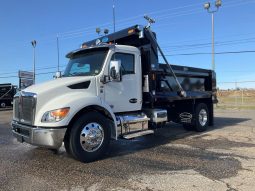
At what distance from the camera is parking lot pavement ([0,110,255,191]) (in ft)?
17.4

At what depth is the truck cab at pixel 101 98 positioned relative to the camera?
6535 millimetres

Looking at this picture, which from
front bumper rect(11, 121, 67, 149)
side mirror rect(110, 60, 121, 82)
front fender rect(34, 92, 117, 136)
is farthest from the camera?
side mirror rect(110, 60, 121, 82)

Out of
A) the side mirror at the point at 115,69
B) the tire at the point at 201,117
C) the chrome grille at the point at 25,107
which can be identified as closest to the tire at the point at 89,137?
the chrome grille at the point at 25,107

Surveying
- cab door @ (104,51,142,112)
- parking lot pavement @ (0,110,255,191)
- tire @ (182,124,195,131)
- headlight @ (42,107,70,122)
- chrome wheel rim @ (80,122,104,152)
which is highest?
cab door @ (104,51,142,112)

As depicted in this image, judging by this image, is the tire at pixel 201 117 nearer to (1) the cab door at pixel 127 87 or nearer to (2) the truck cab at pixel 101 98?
(2) the truck cab at pixel 101 98

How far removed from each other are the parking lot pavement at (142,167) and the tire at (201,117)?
1.89 metres

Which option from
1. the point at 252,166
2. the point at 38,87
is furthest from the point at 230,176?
the point at 38,87

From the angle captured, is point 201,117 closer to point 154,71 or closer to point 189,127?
point 189,127

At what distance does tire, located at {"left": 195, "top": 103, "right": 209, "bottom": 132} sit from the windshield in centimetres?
503

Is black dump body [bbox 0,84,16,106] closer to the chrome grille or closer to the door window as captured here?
the chrome grille

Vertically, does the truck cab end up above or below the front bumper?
above

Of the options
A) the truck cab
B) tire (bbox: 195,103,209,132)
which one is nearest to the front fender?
the truck cab

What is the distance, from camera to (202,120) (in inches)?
466

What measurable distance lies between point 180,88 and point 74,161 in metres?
4.94
